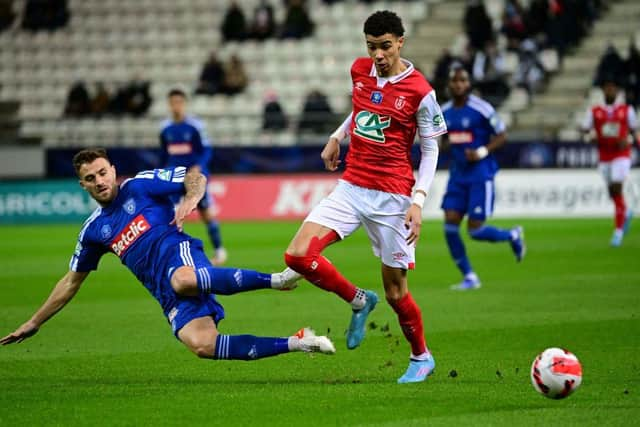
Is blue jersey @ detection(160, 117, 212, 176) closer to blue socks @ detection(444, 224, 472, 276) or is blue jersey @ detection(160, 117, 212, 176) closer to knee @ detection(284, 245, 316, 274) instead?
blue socks @ detection(444, 224, 472, 276)

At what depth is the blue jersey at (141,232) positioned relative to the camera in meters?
7.62

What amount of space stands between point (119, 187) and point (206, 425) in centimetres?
213

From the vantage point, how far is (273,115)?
1050 inches

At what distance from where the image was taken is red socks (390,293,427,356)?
769 centimetres

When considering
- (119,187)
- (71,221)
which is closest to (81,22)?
(71,221)

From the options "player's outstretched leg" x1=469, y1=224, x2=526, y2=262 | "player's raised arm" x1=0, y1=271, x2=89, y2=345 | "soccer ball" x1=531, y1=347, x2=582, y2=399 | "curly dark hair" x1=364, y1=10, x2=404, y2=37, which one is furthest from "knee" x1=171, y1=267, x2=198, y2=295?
"player's outstretched leg" x1=469, y1=224, x2=526, y2=262

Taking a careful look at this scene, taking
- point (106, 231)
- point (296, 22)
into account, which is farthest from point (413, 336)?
point (296, 22)

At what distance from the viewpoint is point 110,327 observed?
10.8 meters

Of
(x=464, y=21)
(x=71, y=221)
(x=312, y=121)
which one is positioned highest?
(x=464, y=21)

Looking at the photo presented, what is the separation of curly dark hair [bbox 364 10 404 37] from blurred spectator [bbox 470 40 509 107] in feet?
62.6

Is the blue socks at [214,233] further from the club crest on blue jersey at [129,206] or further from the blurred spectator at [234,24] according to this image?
the blurred spectator at [234,24]

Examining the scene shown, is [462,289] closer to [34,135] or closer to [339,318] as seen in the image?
[339,318]

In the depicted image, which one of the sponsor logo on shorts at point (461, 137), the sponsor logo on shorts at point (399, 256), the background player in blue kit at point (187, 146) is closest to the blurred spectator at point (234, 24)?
the background player in blue kit at point (187, 146)

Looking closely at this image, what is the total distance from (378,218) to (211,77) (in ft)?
70.1
